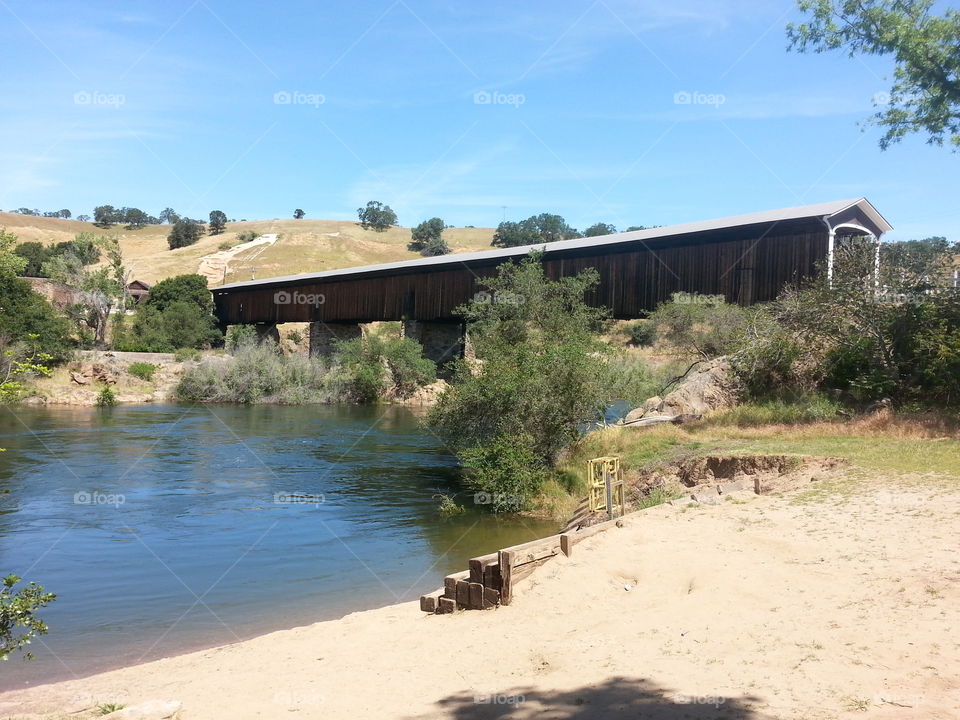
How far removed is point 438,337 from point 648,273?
19434 mm

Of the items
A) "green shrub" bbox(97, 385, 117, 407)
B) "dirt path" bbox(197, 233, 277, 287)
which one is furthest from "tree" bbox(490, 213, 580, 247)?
"green shrub" bbox(97, 385, 117, 407)

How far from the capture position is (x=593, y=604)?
8750mm

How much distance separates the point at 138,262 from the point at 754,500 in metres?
98.2

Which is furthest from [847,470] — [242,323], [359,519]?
[242,323]

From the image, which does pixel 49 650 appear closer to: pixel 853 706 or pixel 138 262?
pixel 853 706

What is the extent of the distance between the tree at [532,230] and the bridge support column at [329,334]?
197 feet

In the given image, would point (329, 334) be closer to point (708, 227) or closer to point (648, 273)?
point (648, 273)

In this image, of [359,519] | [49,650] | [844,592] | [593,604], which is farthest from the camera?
[359,519]

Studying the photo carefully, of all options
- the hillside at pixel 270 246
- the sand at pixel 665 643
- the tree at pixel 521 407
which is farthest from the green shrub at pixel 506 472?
the hillside at pixel 270 246

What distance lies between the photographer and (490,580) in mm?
9070

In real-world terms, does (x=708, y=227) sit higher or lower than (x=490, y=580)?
higher

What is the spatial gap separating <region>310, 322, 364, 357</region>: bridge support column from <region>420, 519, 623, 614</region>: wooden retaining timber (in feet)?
143

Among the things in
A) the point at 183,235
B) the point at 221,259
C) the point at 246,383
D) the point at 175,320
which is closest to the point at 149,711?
the point at 246,383

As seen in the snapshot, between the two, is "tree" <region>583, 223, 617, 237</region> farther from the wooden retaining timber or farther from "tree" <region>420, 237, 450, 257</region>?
the wooden retaining timber
